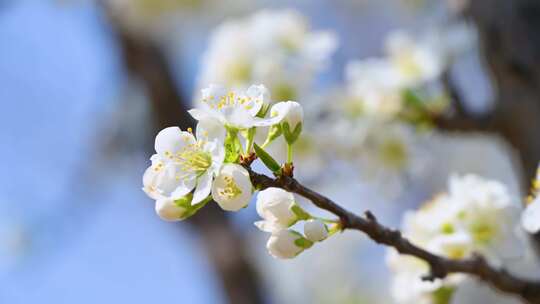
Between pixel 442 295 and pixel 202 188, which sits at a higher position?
pixel 202 188

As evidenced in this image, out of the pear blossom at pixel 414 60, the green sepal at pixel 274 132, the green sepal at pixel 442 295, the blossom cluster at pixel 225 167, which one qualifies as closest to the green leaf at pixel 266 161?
the blossom cluster at pixel 225 167

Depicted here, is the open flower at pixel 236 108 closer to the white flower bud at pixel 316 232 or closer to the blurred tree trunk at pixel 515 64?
the white flower bud at pixel 316 232

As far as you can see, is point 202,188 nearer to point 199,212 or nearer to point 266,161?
point 266,161

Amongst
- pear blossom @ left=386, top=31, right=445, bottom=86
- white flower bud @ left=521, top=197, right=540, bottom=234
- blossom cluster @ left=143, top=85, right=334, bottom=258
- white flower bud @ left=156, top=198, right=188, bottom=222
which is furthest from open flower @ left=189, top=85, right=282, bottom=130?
pear blossom @ left=386, top=31, right=445, bottom=86

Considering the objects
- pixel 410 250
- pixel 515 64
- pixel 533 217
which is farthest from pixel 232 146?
pixel 515 64

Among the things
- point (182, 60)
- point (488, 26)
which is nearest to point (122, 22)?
point (182, 60)

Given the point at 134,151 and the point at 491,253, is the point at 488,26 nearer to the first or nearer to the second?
the point at 491,253
